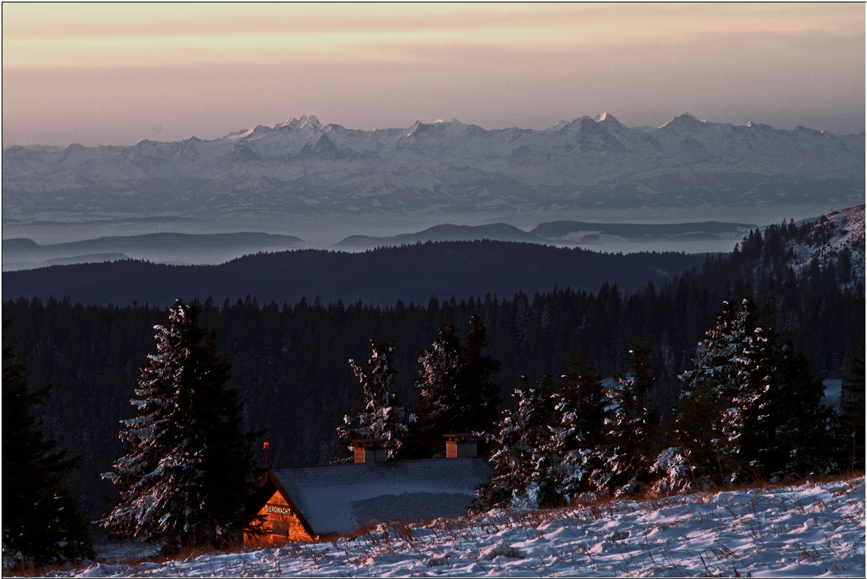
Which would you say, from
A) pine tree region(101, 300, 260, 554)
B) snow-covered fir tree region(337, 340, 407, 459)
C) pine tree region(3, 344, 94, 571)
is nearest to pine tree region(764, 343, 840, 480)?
pine tree region(101, 300, 260, 554)

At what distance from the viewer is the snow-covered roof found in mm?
33484

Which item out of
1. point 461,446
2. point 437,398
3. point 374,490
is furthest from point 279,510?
point 437,398

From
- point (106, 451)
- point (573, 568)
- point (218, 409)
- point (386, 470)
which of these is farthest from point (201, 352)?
point (106, 451)

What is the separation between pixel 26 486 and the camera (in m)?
24.2

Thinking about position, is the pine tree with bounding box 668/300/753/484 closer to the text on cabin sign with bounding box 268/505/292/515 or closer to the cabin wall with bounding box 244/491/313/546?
the cabin wall with bounding box 244/491/313/546

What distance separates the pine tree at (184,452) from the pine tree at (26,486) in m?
5.58

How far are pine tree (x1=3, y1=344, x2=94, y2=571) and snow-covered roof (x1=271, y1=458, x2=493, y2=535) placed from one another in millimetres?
9772

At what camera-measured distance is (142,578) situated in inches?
495

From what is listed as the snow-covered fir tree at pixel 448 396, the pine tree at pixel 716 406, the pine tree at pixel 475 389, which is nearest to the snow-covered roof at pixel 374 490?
the pine tree at pixel 716 406

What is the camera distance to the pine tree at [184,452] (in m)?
30.7

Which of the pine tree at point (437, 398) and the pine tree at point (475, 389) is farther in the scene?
the pine tree at point (475, 389)

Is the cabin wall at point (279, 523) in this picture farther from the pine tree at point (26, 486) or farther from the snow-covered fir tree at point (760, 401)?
the snow-covered fir tree at point (760, 401)

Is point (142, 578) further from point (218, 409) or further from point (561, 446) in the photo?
point (561, 446)

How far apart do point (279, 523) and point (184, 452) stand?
6.06 metres
